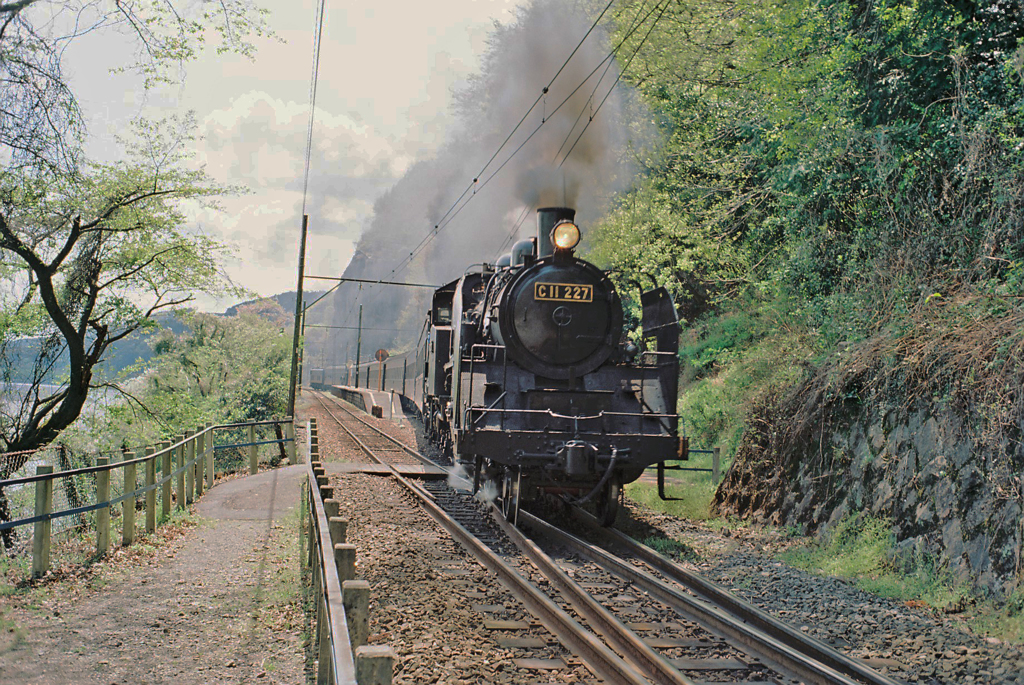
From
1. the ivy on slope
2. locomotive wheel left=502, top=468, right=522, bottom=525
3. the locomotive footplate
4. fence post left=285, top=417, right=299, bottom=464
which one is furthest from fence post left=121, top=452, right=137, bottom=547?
fence post left=285, top=417, right=299, bottom=464

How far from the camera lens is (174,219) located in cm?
1639

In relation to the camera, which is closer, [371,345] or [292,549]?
[292,549]

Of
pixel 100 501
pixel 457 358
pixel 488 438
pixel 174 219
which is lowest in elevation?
pixel 100 501

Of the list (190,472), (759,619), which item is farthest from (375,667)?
(190,472)

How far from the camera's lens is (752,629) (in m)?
5.15

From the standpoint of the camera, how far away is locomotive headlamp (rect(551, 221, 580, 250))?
29.5 ft

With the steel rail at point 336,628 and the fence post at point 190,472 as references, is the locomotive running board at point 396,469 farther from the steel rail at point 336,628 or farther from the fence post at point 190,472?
the steel rail at point 336,628

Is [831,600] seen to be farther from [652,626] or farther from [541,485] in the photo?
[541,485]

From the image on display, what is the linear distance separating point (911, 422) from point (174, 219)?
1461cm

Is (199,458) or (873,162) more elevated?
(873,162)

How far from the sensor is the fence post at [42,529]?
621 centimetres

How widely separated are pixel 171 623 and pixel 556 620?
8.94ft

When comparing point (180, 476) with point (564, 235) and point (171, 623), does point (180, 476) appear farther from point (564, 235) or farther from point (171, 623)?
point (564, 235)

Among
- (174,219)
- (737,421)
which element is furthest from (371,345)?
(737,421)
